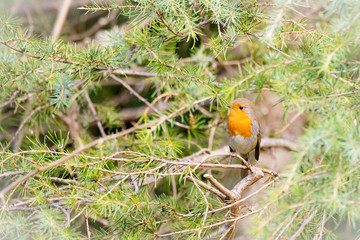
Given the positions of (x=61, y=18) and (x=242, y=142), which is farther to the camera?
(x=61, y=18)

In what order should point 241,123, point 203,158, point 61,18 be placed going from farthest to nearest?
point 61,18, point 241,123, point 203,158

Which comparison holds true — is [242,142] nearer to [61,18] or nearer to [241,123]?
[241,123]

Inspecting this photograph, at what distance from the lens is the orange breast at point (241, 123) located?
7.64ft

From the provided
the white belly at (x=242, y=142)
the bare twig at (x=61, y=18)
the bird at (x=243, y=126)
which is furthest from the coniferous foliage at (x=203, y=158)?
the bare twig at (x=61, y=18)

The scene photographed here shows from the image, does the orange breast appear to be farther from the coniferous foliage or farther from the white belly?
the coniferous foliage

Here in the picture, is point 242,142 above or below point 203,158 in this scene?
below

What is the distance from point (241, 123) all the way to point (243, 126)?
0.9 inches

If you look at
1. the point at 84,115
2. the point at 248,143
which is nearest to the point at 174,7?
the point at 248,143

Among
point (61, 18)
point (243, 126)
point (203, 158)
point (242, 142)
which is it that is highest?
point (61, 18)

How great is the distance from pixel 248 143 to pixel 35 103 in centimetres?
129

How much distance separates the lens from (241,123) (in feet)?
7.67

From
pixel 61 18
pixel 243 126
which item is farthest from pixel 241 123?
pixel 61 18

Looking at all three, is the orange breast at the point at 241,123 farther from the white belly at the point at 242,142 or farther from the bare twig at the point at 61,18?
the bare twig at the point at 61,18

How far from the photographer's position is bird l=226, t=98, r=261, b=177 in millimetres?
2318
